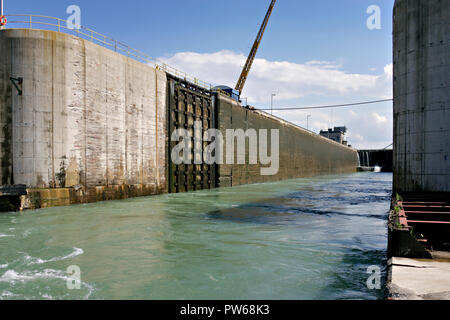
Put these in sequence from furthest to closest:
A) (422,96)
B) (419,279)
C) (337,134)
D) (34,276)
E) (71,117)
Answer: (337,134), (71,117), (422,96), (34,276), (419,279)

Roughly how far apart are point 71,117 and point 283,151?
33.1 m

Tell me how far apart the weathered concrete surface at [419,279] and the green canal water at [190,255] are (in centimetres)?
57

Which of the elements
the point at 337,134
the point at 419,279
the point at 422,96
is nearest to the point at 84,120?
the point at 422,96

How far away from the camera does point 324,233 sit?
1048 cm

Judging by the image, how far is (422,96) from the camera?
13766 millimetres

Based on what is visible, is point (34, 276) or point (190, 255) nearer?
point (34, 276)

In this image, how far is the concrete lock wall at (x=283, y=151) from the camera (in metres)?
31.6

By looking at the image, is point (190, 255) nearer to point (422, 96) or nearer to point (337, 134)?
point (422, 96)

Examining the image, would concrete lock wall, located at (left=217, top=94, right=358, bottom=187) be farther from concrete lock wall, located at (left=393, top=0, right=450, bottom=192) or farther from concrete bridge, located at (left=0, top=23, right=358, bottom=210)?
concrete lock wall, located at (left=393, top=0, right=450, bottom=192)

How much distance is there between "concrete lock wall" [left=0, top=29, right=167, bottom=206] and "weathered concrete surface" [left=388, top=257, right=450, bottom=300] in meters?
14.9

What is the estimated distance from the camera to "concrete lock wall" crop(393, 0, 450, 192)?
13148mm

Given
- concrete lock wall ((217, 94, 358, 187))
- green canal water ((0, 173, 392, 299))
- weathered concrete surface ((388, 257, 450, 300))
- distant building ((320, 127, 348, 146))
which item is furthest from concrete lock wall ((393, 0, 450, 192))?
distant building ((320, 127, 348, 146))

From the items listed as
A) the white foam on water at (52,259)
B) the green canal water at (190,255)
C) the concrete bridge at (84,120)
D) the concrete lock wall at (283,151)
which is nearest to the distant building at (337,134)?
the concrete lock wall at (283,151)
